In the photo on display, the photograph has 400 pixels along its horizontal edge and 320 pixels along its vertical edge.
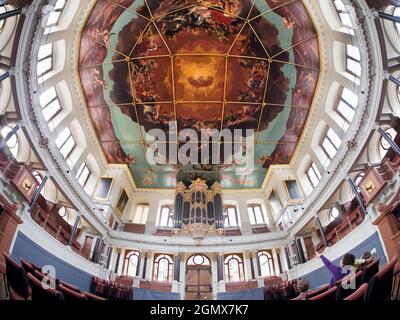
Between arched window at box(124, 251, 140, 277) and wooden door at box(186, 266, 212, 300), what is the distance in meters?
3.75

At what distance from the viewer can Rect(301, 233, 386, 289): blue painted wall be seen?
31.7 ft

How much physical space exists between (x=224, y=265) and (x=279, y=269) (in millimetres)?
3815

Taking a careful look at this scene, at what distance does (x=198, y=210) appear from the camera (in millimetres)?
18156

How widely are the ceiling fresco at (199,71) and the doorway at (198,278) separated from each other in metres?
8.23

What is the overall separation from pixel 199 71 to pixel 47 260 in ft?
45.3

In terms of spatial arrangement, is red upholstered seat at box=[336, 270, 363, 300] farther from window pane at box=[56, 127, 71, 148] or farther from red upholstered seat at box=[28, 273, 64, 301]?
window pane at box=[56, 127, 71, 148]

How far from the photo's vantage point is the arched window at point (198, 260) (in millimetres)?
17859

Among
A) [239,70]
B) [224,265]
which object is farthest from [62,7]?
[224,265]

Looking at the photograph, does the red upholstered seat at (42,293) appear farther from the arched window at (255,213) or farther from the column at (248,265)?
the arched window at (255,213)

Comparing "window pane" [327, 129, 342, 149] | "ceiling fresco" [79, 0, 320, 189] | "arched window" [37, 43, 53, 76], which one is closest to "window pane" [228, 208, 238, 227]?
"ceiling fresco" [79, 0, 320, 189]

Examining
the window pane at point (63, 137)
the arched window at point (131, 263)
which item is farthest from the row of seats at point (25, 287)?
the arched window at point (131, 263)

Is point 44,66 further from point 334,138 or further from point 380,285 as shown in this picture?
point 334,138

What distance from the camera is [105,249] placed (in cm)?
1631

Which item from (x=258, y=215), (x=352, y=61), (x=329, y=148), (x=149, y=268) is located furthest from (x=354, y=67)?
(x=149, y=268)
